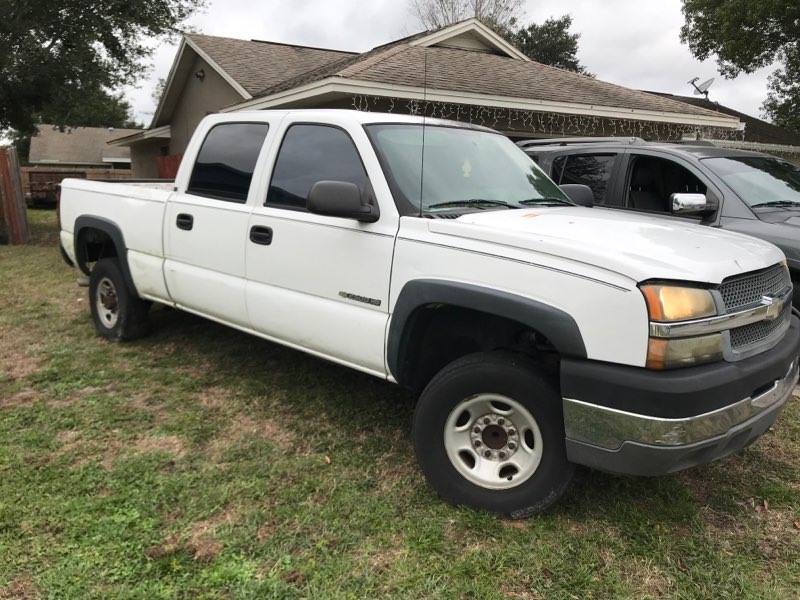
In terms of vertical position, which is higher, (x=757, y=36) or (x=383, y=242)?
(x=757, y=36)

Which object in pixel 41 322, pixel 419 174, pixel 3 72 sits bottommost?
pixel 41 322

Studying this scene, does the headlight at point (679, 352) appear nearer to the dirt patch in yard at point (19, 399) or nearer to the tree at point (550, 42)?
the dirt patch in yard at point (19, 399)

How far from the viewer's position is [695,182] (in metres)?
5.57

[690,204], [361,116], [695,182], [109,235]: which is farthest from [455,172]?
[109,235]

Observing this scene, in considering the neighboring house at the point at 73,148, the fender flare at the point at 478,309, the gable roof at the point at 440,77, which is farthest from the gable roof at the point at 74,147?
the fender flare at the point at 478,309

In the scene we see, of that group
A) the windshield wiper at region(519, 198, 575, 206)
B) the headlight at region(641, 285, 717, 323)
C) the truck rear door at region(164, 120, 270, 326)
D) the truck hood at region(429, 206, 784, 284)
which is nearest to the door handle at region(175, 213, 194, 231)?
the truck rear door at region(164, 120, 270, 326)

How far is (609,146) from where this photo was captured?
612 cm

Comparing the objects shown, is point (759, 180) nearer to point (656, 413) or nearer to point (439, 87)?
point (656, 413)

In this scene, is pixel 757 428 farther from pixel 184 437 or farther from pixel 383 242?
pixel 184 437

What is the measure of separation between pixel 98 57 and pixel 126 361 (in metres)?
13.5

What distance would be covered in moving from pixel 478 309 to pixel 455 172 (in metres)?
1.12

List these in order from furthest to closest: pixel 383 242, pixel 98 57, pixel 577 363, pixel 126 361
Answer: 1. pixel 98 57
2. pixel 126 361
3. pixel 383 242
4. pixel 577 363

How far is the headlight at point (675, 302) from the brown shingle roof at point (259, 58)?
43.1 ft

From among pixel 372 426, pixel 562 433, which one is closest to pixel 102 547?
pixel 372 426
